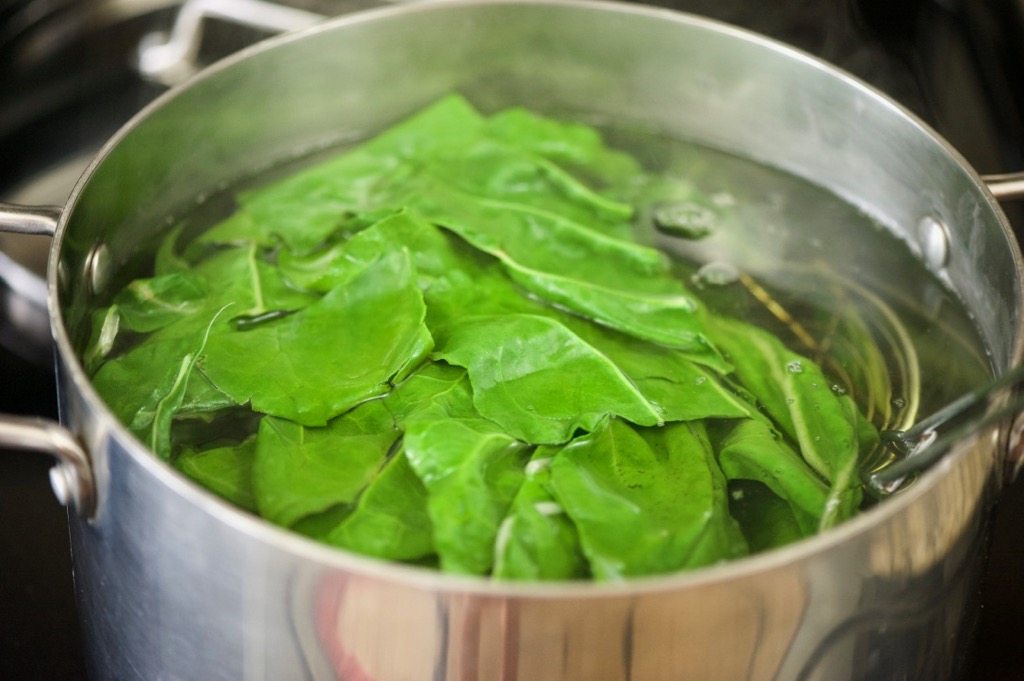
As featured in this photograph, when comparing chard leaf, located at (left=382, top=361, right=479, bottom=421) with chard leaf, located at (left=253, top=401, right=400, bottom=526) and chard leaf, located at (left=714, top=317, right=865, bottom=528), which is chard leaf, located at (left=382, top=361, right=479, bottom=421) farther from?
chard leaf, located at (left=714, top=317, right=865, bottom=528)

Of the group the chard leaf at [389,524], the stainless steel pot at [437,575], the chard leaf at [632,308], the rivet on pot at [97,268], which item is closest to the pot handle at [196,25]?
the stainless steel pot at [437,575]

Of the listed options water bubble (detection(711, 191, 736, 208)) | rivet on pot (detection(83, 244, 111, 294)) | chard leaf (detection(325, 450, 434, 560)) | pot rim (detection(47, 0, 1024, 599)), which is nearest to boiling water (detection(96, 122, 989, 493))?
water bubble (detection(711, 191, 736, 208))

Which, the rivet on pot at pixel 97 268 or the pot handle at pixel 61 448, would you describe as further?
the rivet on pot at pixel 97 268

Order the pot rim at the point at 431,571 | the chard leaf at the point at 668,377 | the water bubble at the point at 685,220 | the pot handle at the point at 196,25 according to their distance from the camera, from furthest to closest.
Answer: the pot handle at the point at 196,25
the water bubble at the point at 685,220
the chard leaf at the point at 668,377
the pot rim at the point at 431,571

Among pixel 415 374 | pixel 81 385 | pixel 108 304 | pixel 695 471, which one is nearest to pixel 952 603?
pixel 695 471

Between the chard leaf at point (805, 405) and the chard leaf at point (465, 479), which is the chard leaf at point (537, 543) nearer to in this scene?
the chard leaf at point (465, 479)
